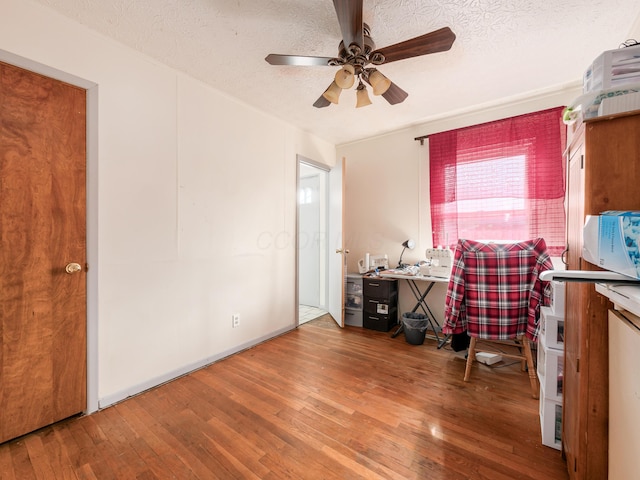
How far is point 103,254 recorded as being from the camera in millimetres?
1868

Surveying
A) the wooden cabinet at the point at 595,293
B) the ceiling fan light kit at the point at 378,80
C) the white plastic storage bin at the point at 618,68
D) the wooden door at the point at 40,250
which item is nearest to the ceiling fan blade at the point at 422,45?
the ceiling fan light kit at the point at 378,80

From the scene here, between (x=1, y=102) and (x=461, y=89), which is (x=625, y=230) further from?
(x=1, y=102)

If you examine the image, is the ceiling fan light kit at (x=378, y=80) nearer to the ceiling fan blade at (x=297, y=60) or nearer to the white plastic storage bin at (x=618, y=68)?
the ceiling fan blade at (x=297, y=60)

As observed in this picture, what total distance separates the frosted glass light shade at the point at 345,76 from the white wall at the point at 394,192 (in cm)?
192

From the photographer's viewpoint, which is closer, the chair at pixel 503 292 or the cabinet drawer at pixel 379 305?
the chair at pixel 503 292

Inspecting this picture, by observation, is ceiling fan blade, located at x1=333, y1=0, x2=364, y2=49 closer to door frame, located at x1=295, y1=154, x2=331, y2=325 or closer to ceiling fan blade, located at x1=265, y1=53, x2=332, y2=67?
ceiling fan blade, located at x1=265, y1=53, x2=332, y2=67

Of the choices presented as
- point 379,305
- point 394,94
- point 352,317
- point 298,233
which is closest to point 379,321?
point 379,305

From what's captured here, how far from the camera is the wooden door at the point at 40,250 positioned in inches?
60.6

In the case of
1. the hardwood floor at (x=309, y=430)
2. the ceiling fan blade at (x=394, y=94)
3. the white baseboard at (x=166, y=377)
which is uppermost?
the ceiling fan blade at (x=394, y=94)

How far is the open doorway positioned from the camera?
427 centimetres

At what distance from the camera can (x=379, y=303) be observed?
3.41m

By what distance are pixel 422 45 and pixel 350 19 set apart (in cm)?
50

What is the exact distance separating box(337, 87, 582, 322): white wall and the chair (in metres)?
1.19

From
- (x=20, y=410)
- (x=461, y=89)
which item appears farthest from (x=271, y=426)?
(x=461, y=89)
